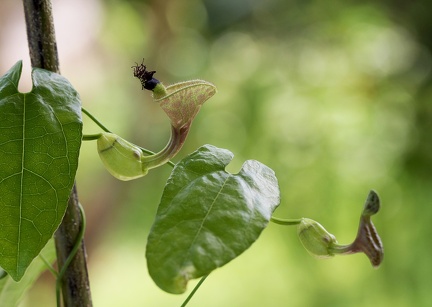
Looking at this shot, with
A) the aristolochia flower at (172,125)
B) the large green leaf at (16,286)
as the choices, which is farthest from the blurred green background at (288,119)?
the aristolochia flower at (172,125)

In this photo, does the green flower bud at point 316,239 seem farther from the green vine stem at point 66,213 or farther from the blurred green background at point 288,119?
the blurred green background at point 288,119

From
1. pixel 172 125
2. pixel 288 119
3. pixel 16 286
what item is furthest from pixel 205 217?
pixel 288 119

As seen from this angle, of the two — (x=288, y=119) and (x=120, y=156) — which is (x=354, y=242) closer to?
(x=120, y=156)

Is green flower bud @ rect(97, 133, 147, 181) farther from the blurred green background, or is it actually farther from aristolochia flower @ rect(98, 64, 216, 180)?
the blurred green background

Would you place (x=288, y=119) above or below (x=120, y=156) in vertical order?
below

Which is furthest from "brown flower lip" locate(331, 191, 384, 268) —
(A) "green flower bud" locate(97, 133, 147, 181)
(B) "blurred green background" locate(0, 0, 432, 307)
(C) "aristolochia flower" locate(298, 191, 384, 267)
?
(B) "blurred green background" locate(0, 0, 432, 307)
